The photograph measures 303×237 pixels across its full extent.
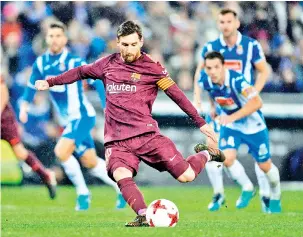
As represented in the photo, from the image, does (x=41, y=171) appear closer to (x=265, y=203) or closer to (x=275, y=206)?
(x=265, y=203)

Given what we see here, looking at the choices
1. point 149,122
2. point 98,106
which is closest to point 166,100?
point 98,106

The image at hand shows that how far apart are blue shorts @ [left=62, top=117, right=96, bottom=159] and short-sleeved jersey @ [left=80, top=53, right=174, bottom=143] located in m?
4.08

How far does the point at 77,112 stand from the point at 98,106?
145 inches

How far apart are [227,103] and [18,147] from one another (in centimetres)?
358

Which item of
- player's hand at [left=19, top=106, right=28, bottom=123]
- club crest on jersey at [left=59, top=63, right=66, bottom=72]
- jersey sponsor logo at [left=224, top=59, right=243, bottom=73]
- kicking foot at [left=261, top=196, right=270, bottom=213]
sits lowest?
kicking foot at [left=261, top=196, right=270, bottom=213]

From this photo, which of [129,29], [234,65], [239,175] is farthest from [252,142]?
[129,29]

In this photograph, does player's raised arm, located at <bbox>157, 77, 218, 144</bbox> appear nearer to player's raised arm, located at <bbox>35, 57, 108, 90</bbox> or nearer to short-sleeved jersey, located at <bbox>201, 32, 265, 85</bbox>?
player's raised arm, located at <bbox>35, 57, 108, 90</bbox>

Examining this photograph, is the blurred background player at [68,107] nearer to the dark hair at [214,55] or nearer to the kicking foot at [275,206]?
the dark hair at [214,55]

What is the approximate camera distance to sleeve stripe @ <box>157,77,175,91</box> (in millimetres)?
9156

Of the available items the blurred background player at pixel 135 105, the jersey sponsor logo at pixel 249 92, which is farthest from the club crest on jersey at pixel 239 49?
the blurred background player at pixel 135 105

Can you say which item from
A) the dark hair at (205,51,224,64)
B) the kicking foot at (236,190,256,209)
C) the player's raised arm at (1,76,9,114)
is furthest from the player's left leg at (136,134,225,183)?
the player's raised arm at (1,76,9,114)

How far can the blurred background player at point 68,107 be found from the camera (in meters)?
13.3

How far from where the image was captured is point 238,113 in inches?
481

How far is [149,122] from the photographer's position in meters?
9.27
